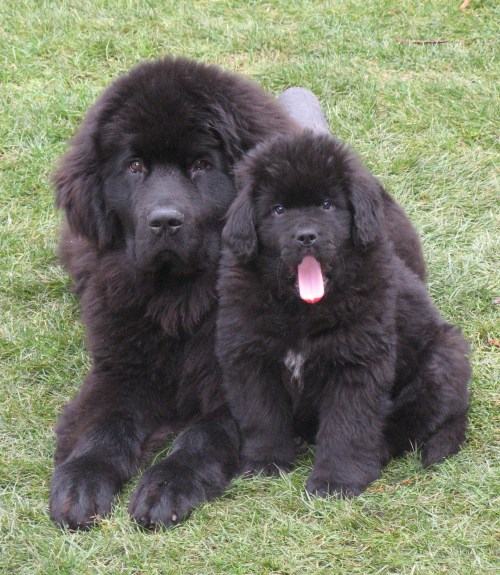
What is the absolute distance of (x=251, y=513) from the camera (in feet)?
11.5

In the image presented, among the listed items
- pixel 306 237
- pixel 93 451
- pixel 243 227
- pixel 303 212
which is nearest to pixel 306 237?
pixel 306 237

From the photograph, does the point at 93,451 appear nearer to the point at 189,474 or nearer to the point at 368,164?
the point at 189,474

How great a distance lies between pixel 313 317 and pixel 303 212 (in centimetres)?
40

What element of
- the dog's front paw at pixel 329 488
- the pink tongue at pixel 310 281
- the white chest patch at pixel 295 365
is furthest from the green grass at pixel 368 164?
the pink tongue at pixel 310 281

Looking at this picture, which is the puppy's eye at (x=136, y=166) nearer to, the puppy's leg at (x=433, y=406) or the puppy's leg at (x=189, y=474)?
the puppy's leg at (x=189, y=474)

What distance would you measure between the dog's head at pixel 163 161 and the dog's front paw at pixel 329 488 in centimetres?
101

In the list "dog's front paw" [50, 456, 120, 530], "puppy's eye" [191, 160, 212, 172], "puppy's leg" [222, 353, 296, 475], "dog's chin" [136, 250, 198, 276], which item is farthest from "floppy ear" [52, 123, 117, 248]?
"dog's front paw" [50, 456, 120, 530]

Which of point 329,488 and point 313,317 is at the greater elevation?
point 313,317

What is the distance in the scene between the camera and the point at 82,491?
3.58m

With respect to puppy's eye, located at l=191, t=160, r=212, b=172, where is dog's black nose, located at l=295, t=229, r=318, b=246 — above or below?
above

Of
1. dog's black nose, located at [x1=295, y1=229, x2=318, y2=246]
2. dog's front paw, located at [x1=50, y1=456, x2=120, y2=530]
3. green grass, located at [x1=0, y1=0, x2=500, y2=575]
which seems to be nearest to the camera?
green grass, located at [x1=0, y1=0, x2=500, y2=575]

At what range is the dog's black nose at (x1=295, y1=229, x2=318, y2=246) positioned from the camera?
3.42 m

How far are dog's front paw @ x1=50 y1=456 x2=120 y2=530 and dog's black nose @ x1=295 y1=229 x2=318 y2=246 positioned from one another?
1.15 meters

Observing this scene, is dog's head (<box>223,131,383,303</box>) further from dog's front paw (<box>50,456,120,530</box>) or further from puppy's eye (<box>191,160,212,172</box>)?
dog's front paw (<box>50,456,120,530</box>)
